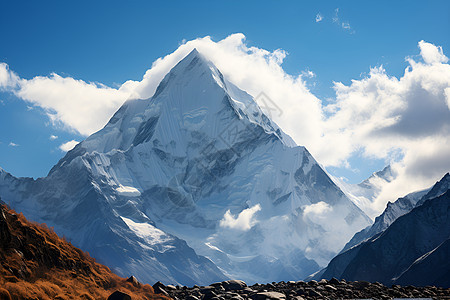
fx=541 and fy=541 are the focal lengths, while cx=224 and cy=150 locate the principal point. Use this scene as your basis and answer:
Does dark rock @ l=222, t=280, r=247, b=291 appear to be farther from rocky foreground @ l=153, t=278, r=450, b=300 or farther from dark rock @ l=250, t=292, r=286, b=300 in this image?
dark rock @ l=250, t=292, r=286, b=300

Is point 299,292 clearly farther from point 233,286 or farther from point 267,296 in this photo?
point 233,286

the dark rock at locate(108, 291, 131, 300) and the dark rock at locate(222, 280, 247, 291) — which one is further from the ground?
the dark rock at locate(222, 280, 247, 291)

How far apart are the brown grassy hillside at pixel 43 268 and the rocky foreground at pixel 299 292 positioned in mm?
7361

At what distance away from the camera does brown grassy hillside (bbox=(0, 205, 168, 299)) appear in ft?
93.5

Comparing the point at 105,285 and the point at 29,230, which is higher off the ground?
the point at 29,230

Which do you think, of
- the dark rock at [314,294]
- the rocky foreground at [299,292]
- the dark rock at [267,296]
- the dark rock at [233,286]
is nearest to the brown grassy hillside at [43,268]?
the rocky foreground at [299,292]

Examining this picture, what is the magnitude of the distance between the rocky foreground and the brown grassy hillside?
24.1 ft

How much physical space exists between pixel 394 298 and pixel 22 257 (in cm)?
3154

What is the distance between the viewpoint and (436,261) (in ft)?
535

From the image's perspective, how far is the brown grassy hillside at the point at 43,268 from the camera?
93.5ft

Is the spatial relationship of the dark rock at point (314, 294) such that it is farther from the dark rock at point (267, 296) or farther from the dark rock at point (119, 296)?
the dark rock at point (119, 296)

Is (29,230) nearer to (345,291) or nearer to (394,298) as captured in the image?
(345,291)

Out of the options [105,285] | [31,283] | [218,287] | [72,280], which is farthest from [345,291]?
[31,283]

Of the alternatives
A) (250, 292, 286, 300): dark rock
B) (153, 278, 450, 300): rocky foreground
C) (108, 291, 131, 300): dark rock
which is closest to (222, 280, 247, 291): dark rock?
(153, 278, 450, 300): rocky foreground
